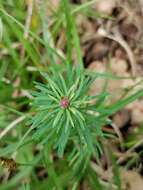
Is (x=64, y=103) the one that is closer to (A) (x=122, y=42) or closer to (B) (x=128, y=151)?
(B) (x=128, y=151)

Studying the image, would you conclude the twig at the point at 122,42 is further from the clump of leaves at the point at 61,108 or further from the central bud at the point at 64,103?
the central bud at the point at 64,103

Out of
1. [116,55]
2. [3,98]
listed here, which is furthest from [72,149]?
[116,55]

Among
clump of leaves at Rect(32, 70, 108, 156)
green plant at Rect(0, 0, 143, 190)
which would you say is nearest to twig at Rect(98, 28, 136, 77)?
green plant at Rect(0, 0, 143, 190)

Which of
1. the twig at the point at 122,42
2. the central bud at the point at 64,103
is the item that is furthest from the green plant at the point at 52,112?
the twig at the point at 122,42

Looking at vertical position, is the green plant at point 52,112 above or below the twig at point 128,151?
above

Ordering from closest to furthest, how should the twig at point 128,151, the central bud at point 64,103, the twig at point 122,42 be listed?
the central bud at point 64,103, the twig at point 128,151, the twig at point 122,42

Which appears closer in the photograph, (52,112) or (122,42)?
(52,112)

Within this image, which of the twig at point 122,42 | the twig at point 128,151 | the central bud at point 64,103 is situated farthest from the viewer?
the twig at point 122,42

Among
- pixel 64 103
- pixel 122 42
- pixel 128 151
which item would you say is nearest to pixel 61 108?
pixel 64 103

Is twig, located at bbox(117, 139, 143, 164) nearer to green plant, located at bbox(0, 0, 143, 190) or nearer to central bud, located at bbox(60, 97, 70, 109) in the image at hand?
green plant, located at bbox(0, 0, 143, 190)

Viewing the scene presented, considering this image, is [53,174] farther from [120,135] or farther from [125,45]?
[125,45]

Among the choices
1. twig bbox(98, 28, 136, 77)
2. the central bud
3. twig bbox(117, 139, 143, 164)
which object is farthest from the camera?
twig bbox(98, 28, 136, 77)
